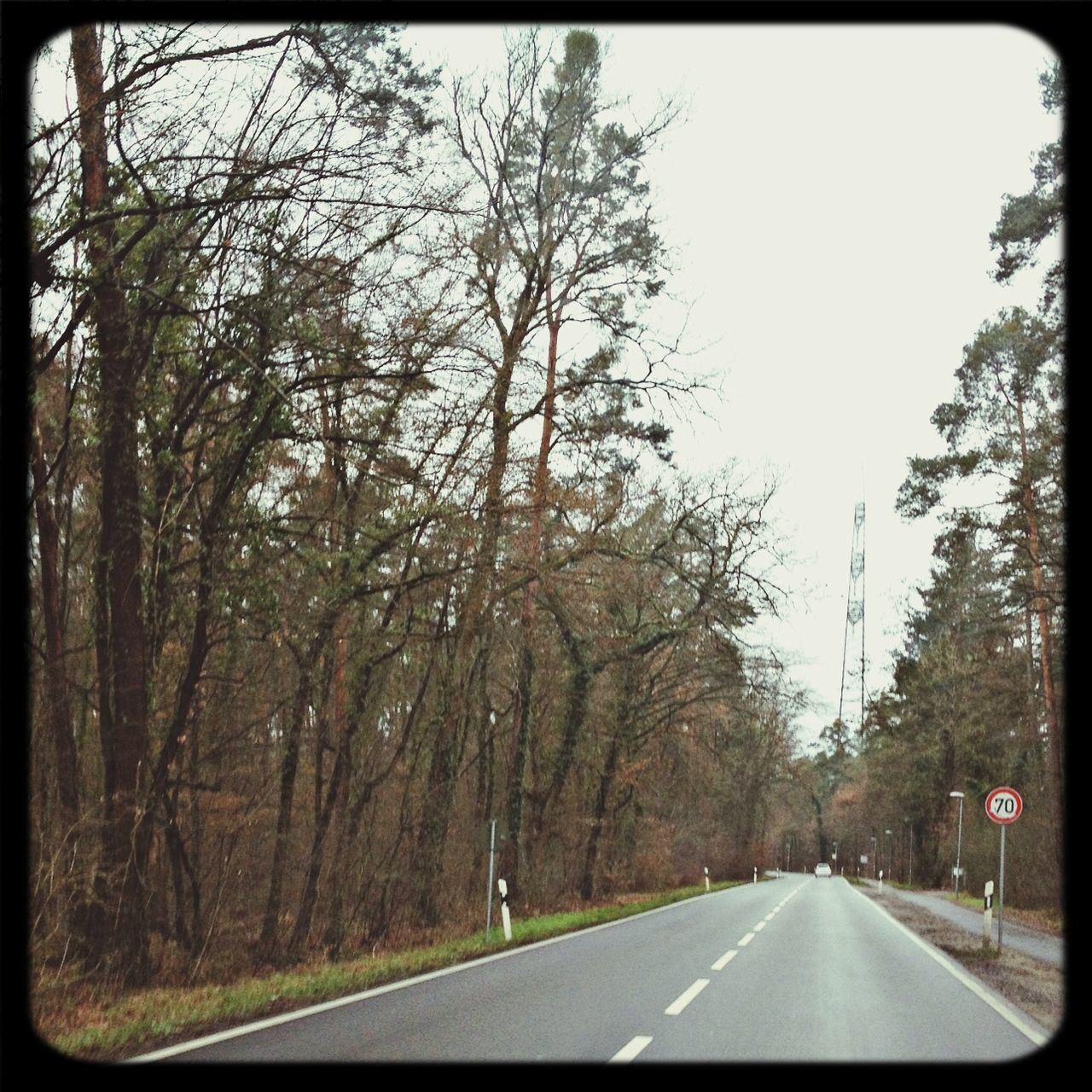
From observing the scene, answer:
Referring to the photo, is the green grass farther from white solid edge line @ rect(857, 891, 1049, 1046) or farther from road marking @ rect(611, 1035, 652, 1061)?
white solid edge line @ rect(857, 891, 1049, 1046)

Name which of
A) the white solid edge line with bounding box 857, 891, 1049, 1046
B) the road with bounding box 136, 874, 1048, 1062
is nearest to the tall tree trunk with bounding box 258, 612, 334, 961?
the road with bounding box 136, 874, 1048, 1062

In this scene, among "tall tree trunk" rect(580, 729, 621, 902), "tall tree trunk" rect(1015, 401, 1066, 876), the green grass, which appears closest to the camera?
the green grass

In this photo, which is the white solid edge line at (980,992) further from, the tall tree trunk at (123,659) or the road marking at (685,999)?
the tall tree trunk at (123,659)

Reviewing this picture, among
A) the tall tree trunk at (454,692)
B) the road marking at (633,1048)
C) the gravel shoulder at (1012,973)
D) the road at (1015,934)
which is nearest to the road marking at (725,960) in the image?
the gravel shoulder at (1012,973)

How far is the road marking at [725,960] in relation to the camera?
13.5m

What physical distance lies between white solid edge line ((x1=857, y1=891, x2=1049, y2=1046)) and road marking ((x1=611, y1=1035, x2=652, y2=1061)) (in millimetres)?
2979

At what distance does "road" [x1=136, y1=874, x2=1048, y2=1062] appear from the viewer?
755 centimetres

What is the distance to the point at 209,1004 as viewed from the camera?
29.6 feet

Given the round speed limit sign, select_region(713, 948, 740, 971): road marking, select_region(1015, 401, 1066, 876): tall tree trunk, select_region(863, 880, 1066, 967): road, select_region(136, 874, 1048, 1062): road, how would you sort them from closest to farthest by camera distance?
select_region(136, 874, 1048, 1062): road, select_region(713, 948, 740, 971): road marking, the round speed limit sign, select_region(863, 880, 1066, 967): road, select_region(1015, 401, 1066, 876): tall tree trunk

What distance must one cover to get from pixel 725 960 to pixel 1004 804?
256 inches

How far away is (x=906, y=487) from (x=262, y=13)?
66.4 feet

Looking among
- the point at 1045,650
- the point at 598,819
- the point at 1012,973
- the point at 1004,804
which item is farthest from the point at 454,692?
the point at 1045,650

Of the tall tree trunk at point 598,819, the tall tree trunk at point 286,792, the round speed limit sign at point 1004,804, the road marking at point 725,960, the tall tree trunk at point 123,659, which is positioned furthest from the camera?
the tall tree trunk at point 598,819

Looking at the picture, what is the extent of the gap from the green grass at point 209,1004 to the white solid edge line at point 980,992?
225 inches
